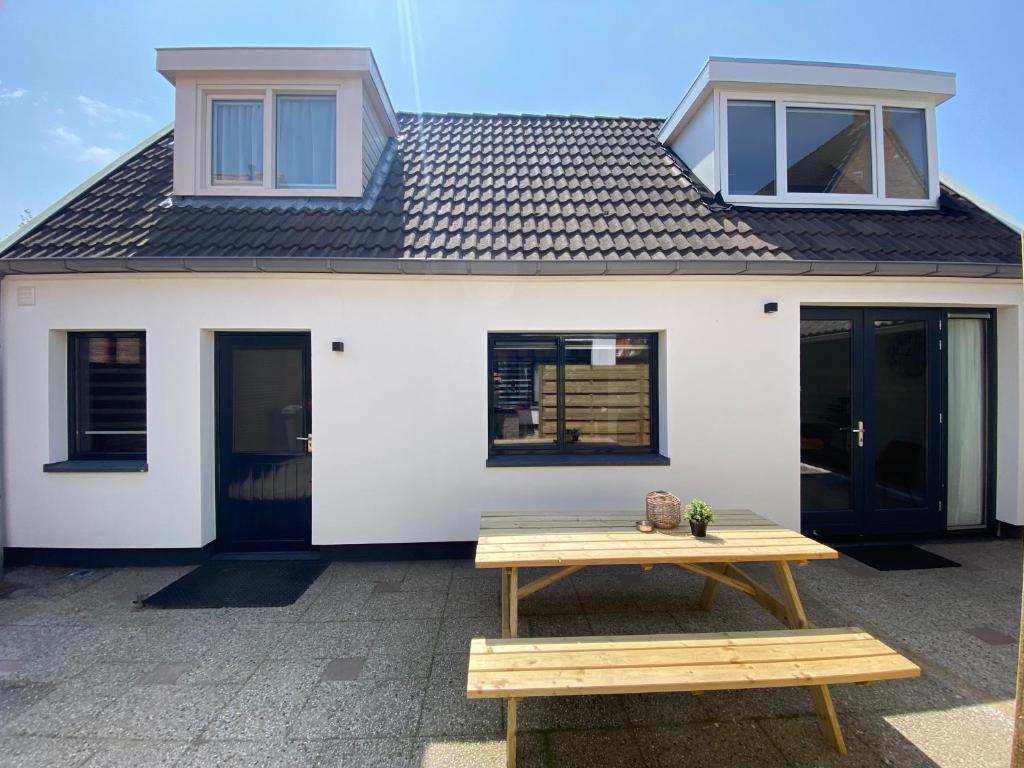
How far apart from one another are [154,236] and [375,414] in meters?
2.99

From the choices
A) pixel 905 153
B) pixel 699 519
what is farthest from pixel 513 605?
pixel 905 153

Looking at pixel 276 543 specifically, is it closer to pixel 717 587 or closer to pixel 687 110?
pixel 717 587

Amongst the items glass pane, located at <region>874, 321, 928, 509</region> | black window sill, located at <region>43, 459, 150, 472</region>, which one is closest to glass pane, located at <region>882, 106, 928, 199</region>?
glass pane, located at <region>874, 321, 928, 509</region>

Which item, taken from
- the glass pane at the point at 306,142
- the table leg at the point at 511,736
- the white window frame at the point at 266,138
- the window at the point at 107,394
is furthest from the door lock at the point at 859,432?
the window at the point at 107,394

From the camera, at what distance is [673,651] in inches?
92.4

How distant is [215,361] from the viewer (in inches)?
192

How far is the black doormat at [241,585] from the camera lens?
391 centimetres

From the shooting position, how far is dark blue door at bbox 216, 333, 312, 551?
4906 millimetres

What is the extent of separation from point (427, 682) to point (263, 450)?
3215 millimetres

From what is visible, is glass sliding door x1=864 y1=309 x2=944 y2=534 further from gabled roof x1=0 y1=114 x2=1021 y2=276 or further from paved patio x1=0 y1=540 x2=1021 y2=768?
paved patio x1=0 y1=540 x2=1021 y2=768

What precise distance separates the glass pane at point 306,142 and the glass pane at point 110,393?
2608 mm

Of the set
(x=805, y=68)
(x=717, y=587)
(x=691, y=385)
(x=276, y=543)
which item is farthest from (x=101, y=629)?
(x=805, y=68)

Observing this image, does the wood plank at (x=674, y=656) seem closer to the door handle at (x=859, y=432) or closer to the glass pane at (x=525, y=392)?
the glass pane at (x=525, y=392)

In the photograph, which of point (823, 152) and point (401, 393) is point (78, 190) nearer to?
point (401, 393)
